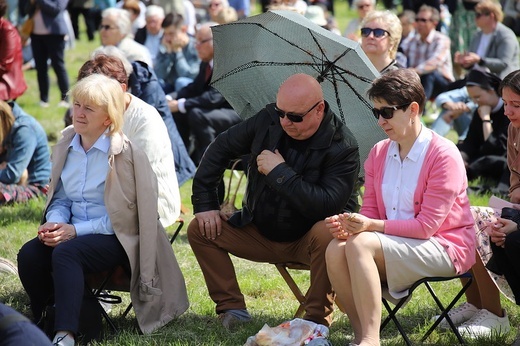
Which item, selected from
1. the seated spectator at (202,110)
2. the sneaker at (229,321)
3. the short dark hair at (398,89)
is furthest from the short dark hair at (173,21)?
the short dark hair at (398,89)

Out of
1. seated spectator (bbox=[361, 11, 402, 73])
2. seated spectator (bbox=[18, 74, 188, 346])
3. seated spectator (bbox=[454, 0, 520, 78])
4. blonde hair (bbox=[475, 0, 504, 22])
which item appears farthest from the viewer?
blonde hair (bbox=[475, 0, 504, 22])

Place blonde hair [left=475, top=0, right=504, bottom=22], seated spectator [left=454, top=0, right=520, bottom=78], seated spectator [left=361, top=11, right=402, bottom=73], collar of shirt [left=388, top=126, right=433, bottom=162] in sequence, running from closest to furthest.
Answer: collar of shirt [left=388, top=126, right=433, bottom=162] < seated spectator [left=361, top=11, right=402, bottom=73] < seated spectator [left=454, top=0, right=520, bottom=78] < blonde hair [left=475, top=0, right=504, bottom=22]

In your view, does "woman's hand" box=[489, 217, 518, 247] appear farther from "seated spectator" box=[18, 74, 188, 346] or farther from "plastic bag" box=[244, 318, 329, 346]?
"seated spectator" box=[18, 74, 188, 346]

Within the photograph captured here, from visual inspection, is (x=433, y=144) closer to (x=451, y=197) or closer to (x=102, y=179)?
(x=451, y=197)

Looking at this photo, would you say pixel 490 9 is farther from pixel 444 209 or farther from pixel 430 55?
pixel 444 209

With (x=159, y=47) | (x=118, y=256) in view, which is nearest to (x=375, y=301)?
(x=118, y=256)

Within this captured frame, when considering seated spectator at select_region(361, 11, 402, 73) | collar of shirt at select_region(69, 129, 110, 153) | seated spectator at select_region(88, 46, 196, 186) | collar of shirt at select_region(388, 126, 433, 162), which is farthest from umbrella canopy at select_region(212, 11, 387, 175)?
seated spectator at select_region(88, 46, 196, 186)

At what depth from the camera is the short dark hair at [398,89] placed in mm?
4516

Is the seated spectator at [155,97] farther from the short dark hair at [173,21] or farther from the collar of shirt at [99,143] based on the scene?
the short dark hair at [173,21]

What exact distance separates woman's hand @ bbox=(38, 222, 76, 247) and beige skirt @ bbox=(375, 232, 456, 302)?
1.65m

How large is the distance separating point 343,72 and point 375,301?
1602 mm

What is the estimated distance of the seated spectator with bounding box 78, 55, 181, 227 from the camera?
554 cm

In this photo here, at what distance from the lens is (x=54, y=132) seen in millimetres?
10828

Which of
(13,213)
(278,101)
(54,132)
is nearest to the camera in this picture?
(278,101)
